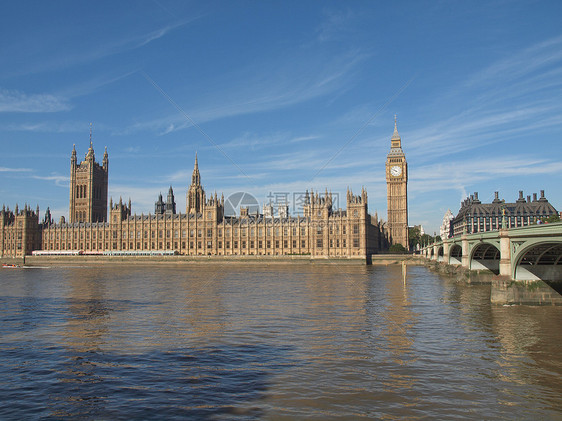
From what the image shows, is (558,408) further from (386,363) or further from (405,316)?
(405,316)

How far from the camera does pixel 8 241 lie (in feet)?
510

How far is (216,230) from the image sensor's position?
449 ft

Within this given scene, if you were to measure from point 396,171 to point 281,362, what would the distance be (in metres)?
146

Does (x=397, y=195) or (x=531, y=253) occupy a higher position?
(x=397, y=195)

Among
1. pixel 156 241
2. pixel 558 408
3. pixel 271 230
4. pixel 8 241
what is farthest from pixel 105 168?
pixel 558 408

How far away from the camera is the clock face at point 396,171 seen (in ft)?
520

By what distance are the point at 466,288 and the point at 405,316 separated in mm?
23664

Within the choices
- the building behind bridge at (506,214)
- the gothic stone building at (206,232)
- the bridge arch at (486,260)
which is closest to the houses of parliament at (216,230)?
the gothic stone building at (206,232)

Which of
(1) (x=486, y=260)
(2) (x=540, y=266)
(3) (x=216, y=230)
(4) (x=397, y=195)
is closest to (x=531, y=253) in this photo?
(2) (x=540, y=266)

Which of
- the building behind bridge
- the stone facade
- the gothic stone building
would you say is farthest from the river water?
the stone facade

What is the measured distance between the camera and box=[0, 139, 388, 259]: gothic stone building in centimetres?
12044

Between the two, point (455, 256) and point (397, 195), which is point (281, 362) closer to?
point (455, 256)

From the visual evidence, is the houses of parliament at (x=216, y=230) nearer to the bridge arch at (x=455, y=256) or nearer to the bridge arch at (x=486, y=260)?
the bridge arch at (x=455, y=256)

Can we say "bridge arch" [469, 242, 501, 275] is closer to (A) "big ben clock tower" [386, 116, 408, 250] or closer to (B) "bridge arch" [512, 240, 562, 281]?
(B) "bridge arch" [512, 240, 562, 281]
